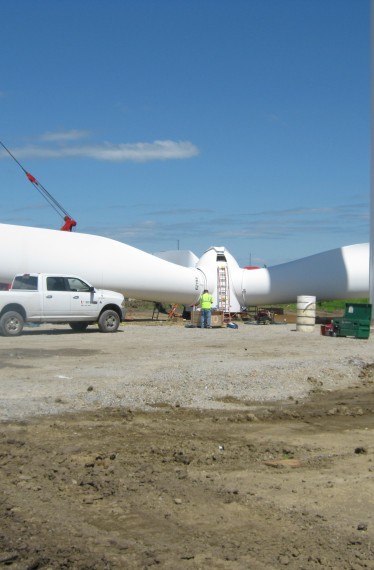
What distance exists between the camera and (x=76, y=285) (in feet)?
84.2

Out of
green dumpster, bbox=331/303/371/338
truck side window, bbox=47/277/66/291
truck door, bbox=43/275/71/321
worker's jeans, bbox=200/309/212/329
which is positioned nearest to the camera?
truck door, bbox=43/275/71/321

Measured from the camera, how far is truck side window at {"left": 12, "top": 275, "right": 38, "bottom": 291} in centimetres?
2462

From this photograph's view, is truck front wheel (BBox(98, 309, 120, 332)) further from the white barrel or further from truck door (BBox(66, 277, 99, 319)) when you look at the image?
the white barrel

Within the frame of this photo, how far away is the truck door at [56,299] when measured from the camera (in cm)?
2456

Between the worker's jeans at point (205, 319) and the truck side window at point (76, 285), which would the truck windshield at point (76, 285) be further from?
the worker's jeans at point (205, 319)

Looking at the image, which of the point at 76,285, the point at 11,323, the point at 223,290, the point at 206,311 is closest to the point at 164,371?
the point at 11,323

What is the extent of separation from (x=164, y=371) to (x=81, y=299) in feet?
37.3

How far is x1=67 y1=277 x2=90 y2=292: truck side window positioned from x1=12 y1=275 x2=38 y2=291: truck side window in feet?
4.03

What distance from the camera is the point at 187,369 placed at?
48.2ft

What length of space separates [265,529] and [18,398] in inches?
251

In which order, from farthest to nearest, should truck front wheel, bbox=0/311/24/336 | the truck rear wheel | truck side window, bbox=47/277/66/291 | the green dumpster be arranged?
the truck rear wheel, the green dumpster, truck side window, bbox=47/277/66/291, truck front wheel, bbox=0/311/24/336

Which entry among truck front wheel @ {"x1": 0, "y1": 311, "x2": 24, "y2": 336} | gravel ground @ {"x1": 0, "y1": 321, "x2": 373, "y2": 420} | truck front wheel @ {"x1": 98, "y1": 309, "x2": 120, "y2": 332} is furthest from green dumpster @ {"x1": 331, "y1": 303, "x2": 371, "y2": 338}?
truck front wheel @ {"x1": 0, "y1": 311, "x2": 24, "y2": 336}

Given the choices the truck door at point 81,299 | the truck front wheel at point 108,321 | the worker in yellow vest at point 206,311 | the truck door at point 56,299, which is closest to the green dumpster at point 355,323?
the worker in yellow vest at point 206,311

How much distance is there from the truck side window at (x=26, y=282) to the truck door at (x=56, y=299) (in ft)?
1.24
